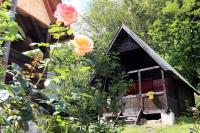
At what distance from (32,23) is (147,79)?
10.9 metres

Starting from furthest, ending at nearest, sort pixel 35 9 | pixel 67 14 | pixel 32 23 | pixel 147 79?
pixel 147 79, pixel 32 23, pixel 35 9, pixel 67 14

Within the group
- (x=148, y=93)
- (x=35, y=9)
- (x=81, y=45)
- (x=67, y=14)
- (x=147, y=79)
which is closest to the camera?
(x=67, y=14)

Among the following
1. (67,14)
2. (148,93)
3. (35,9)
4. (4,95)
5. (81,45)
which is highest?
(35,9)

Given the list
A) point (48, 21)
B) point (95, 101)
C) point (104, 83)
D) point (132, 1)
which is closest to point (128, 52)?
point (48, 21)

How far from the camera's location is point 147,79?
18672 mm

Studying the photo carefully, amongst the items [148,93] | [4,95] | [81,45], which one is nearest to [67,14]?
[81,45]

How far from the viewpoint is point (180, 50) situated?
990 inches

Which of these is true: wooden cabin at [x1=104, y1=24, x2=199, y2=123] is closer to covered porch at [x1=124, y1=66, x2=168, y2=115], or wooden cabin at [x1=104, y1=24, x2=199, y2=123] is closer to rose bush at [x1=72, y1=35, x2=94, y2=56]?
covered porch at [x1=124, y1=66, x2=168, y2=115]

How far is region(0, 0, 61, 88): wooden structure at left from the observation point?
801 cm

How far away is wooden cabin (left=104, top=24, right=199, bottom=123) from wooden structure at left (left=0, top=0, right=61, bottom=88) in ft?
25.5

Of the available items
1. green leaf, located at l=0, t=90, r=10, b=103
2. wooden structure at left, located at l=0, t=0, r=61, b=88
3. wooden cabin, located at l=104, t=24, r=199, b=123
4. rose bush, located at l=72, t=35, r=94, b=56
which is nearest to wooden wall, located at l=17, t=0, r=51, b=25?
wooden structure at left, located at l=0, t=0, r=61, b=88

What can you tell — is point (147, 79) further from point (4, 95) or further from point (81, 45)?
point (4, 95)

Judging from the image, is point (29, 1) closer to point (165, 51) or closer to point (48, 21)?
point (48, 21)

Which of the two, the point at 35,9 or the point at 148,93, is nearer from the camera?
the point at 35,9
